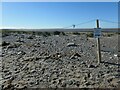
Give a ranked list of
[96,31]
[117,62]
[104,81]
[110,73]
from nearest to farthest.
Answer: [104,81]
[110,73]
[96,31]
[117,62]

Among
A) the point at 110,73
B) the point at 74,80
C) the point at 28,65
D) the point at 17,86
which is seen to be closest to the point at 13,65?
the point at 28,65

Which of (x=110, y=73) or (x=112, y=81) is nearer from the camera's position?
(x=112, y=81)

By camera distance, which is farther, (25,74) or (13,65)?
(13,65)

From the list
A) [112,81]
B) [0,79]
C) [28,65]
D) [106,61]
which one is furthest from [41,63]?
[112,81]

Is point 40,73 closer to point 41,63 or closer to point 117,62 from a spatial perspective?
point 41,63

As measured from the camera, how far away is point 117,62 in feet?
37.7

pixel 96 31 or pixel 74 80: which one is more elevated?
pixel 96 31

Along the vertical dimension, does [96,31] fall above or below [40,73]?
above

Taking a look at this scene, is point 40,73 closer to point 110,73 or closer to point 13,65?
point 13,65

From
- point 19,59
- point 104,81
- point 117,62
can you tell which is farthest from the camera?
point 19,59

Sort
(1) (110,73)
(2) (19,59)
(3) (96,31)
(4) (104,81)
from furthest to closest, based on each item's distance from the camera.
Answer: (2) (19,59) < (3) (96,31) < (1) (110,73) < (4) (104,81)

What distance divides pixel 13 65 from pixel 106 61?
4.10 metres

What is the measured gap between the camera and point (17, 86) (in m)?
8.66

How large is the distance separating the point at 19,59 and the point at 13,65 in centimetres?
116
